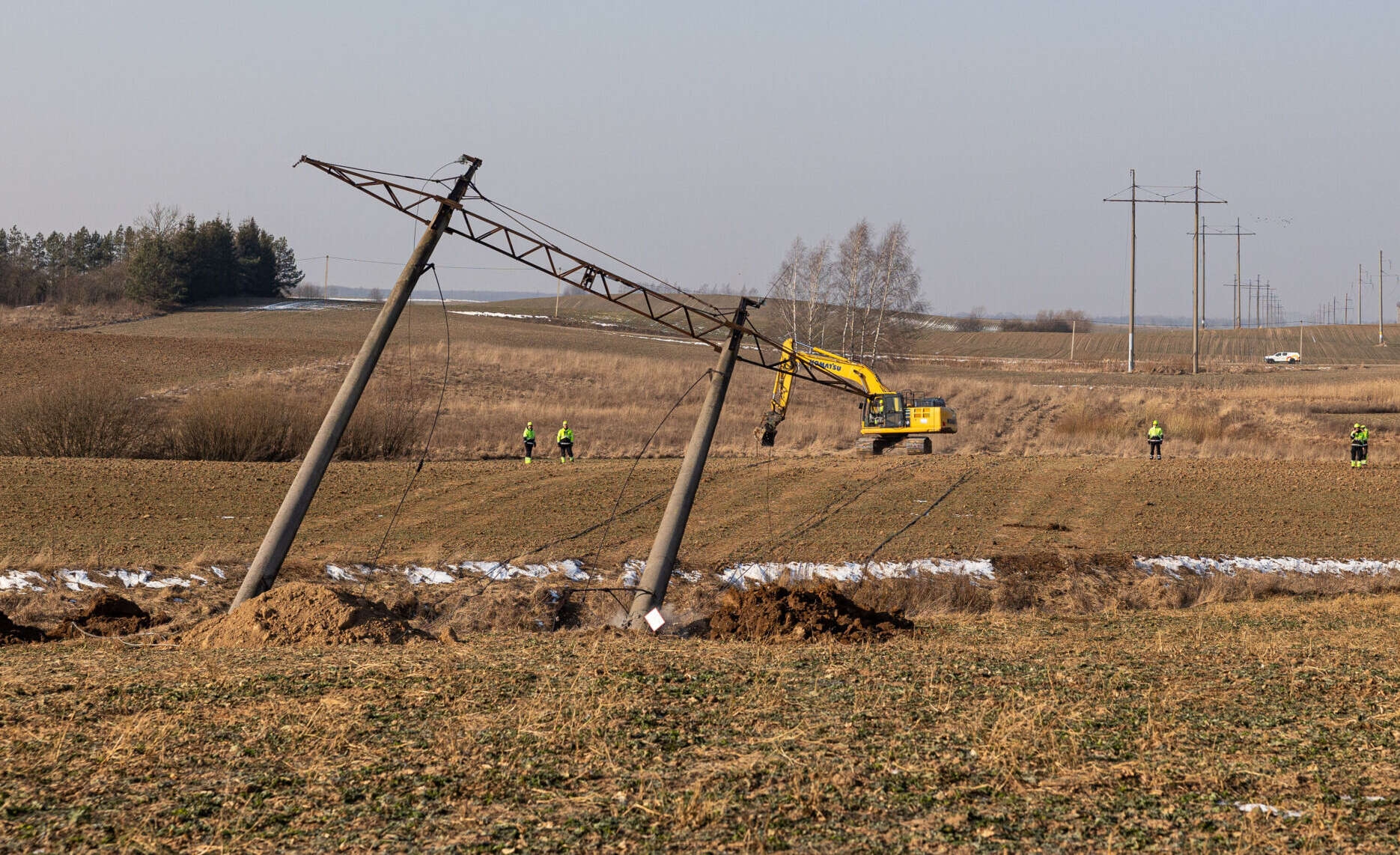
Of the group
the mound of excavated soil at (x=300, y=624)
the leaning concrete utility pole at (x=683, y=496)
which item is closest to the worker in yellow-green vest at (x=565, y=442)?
the leaning concrete utility pole at (x=683, y=496)

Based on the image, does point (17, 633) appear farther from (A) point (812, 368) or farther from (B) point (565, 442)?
(B) point (565, 442)

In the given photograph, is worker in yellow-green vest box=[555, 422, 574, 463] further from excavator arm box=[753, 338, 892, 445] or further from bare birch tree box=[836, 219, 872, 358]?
bare birch tree box=[836, 219, 872, 358]

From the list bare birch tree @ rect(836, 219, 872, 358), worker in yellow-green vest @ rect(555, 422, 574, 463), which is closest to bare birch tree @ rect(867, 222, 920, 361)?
bare birch tree @ rect(836, 219, 872, 358)

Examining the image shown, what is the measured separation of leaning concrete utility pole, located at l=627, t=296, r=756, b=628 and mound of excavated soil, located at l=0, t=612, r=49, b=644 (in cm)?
750

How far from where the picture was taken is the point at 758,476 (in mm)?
32188

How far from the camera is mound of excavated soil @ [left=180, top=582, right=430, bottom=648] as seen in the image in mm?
12883

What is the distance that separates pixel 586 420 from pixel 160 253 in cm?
5920

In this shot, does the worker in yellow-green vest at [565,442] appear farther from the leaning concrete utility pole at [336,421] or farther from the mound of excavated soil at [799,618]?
the mound of excavated soil at [799,618]

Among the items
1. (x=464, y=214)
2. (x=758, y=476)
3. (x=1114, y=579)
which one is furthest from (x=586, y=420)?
(x=464, y=214)

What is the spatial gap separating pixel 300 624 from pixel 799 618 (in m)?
5.68

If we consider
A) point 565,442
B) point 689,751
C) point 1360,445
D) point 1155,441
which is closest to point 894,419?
point 1155,441

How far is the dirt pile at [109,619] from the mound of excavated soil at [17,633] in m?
0.24

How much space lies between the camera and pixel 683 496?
59.4 ft

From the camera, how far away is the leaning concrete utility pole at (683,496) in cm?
1752
